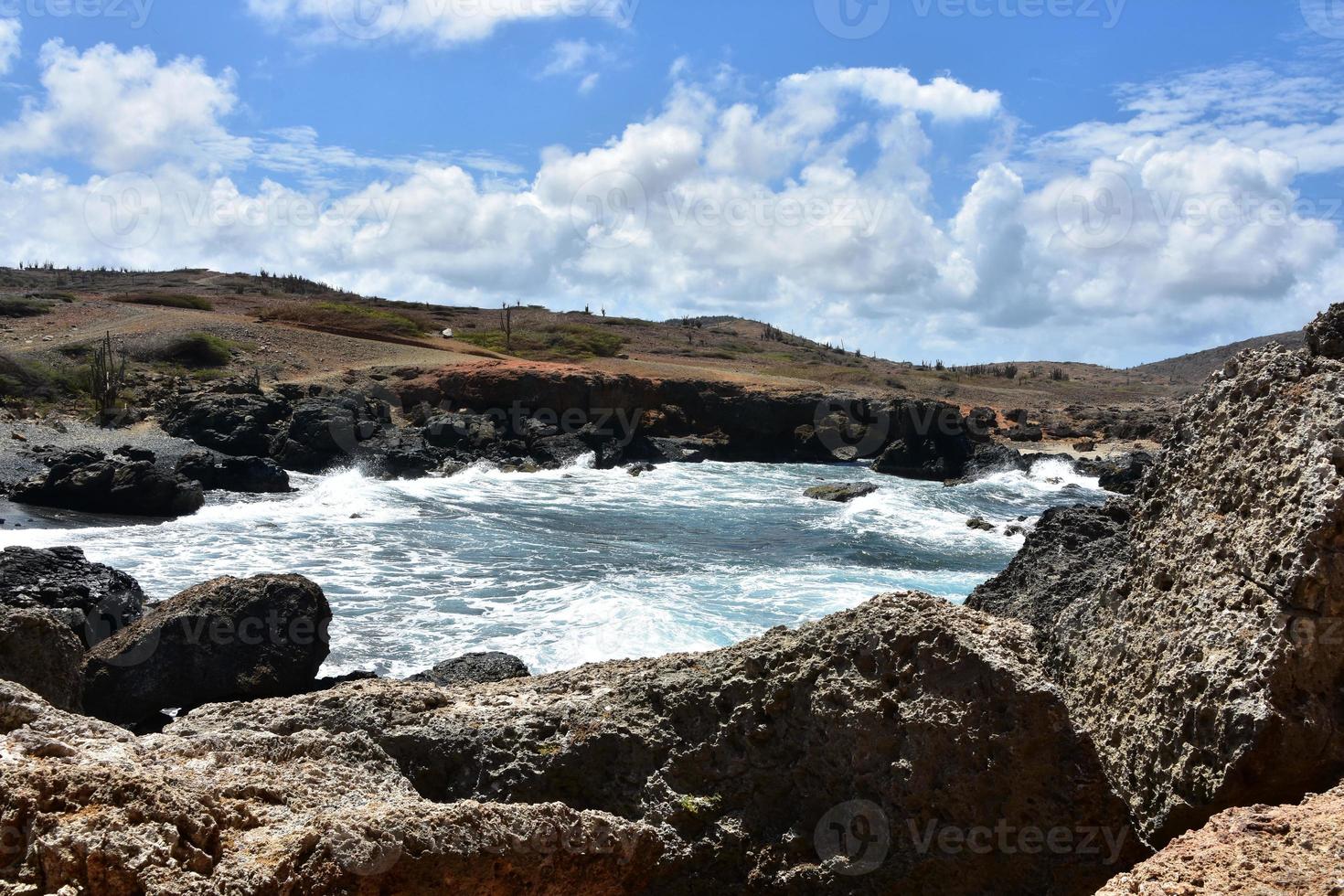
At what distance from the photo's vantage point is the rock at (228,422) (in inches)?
1044

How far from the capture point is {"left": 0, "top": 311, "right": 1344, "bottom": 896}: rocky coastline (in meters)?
2.65

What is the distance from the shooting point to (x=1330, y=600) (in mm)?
3152

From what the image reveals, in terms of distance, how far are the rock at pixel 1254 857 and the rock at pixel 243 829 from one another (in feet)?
5.07

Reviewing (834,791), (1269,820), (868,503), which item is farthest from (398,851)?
(868,503)

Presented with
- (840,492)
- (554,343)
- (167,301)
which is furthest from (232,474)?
(554,343)

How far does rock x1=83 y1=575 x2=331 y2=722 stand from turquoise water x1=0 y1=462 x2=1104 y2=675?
1934 mm

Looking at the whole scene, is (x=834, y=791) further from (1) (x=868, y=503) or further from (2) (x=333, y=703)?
(1) (x=868, y=503)

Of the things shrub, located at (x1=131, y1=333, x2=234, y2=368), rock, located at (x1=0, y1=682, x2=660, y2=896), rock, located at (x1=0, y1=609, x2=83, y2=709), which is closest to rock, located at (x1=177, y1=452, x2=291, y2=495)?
shrub, located at (x1=131, y1=333, x2=234, y2=368)

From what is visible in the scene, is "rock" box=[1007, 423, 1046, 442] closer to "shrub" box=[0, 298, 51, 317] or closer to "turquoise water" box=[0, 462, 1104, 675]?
"turquoise water" box=[0, 462, 1104, 675]

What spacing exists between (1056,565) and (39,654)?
621 cm

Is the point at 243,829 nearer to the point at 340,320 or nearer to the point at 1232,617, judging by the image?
the point at 1232,617

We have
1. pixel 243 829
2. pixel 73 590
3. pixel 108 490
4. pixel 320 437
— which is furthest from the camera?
pixel 320 437

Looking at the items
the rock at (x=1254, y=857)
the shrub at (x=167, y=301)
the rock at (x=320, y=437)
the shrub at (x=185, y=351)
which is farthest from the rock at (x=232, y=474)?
the shrub at (x=167, y=301)

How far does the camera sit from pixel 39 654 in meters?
5.41
